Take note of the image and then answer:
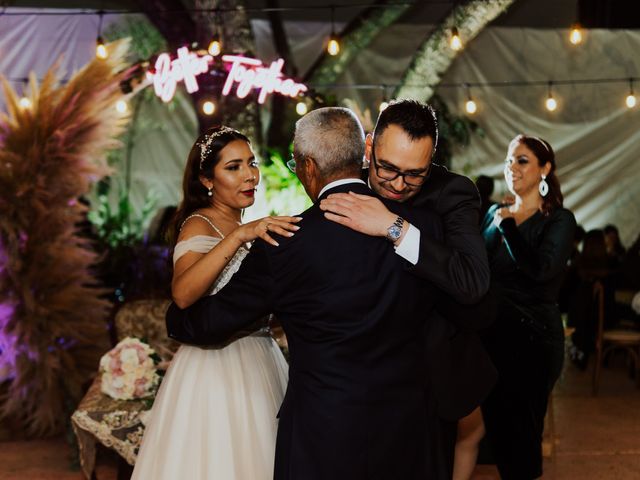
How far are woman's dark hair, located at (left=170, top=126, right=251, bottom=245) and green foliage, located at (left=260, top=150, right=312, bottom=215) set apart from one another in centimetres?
383

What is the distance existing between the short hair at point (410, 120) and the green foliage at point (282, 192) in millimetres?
4644

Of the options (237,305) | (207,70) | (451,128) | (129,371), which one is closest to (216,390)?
(237,305)

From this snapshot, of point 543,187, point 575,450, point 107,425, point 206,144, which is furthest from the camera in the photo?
Result: point 575,450

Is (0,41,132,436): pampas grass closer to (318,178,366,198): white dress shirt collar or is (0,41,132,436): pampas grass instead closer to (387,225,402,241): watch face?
(318,178,366,198): white dress shirt collar

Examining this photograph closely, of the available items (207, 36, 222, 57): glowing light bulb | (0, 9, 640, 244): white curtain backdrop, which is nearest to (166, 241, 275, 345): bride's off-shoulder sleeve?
(207, 36, 222, 57): glowing light bulb

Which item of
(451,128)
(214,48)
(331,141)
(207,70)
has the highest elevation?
(214,48)

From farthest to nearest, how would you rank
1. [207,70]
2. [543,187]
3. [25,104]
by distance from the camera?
[207,70] < [25,104] < [543,187]

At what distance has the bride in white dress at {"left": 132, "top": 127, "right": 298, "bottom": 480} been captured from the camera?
311 cm

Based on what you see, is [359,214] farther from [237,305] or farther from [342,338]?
[237,305]

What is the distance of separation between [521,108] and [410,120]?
883 centimetres

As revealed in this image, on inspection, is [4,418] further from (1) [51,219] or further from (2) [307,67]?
(2) [307,67]

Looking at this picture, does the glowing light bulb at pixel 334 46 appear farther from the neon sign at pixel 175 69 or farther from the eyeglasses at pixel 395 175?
the eyeglasses at pixel 395 175

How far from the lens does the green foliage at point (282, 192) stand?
7.57 metres

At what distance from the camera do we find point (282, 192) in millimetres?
7707
